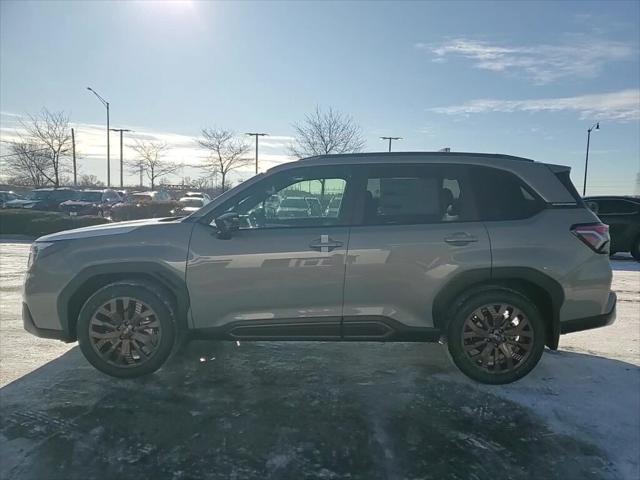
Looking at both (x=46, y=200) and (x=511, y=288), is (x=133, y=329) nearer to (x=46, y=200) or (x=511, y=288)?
(x=511, y=288)

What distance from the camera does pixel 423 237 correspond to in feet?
12.0

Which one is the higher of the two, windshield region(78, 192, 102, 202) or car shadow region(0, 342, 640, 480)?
windshield region(78, 192, 102, 202)

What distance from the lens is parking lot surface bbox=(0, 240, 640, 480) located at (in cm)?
268

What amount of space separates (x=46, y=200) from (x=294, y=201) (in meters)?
30.1

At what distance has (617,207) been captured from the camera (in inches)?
466

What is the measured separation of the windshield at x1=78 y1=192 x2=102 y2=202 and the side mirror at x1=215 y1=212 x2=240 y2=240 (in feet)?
97.5

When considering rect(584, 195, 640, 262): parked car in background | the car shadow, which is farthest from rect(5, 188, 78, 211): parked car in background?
rect(584, 195, 640, 262): parked car in background

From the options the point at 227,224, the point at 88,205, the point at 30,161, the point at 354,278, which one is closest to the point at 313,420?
the point at 354,278

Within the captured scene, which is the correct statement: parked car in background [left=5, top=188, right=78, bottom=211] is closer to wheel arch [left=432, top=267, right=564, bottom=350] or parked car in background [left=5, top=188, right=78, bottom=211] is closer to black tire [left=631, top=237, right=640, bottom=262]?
black tire [left=631, top=237, right=640, bottom=262]

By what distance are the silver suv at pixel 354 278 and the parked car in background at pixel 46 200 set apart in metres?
28.0

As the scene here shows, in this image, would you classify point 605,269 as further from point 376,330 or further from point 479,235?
point 376,330

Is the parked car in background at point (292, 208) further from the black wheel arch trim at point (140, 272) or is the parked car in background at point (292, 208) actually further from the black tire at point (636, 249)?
the black tire at point (636, 249)

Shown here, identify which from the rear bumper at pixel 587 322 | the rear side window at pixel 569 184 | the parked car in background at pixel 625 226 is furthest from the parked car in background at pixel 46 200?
the rear bumper at pixel 587 322

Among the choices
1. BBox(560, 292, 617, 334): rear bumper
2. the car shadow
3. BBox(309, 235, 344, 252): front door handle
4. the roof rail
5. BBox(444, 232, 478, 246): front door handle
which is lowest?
the car shadow
